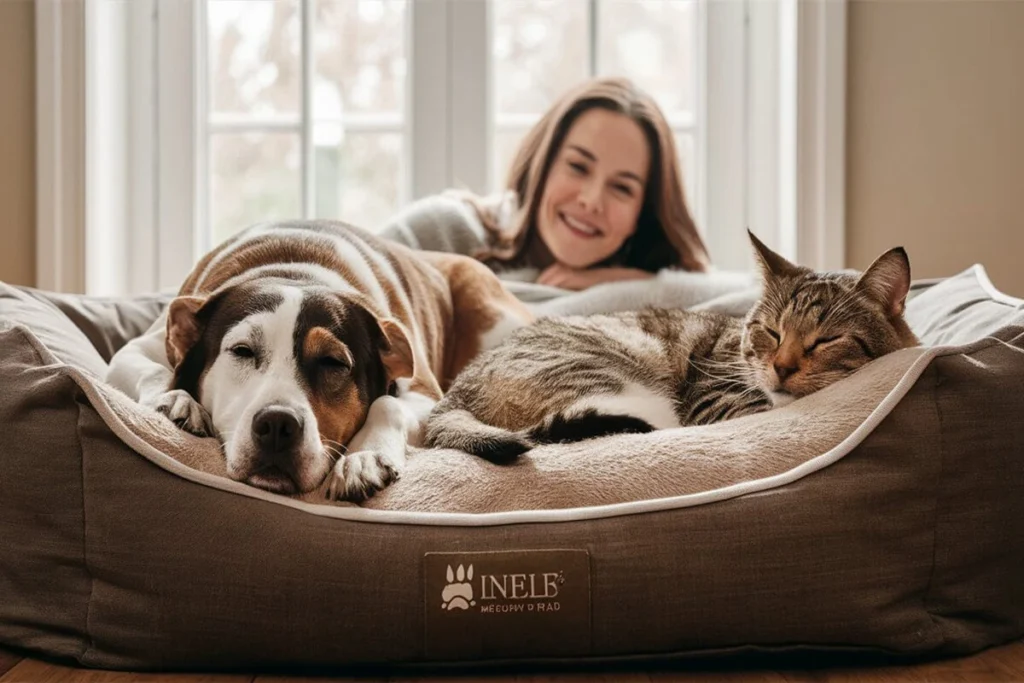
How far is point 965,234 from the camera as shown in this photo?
329cm

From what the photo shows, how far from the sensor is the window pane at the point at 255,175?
3.70 meters

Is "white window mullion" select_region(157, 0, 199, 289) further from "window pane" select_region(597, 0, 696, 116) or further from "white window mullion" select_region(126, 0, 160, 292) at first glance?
"window pane" select_region(597, 0, 696, 116)

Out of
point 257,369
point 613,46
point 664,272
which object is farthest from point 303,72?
point 257,369

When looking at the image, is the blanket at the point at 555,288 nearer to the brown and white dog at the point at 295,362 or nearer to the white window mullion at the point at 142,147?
the brown and white dog at the point at 295,362

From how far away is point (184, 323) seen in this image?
6.24ft

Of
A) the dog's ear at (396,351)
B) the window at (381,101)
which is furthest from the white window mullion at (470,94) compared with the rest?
the dog's ear at (396,351)

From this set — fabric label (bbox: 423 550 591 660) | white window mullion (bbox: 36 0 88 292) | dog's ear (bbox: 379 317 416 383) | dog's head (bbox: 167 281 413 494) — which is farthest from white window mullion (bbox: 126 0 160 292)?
fabric label (bbox: 423 550 591 660)

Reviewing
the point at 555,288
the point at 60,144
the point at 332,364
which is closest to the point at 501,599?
the point at 332,364

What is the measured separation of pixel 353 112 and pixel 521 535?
248 centimetres

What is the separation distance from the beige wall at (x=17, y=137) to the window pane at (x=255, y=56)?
0.64 metres

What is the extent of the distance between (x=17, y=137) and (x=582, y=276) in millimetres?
1797

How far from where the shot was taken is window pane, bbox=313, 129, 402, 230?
12.1ft

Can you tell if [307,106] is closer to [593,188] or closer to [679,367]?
[593,188]

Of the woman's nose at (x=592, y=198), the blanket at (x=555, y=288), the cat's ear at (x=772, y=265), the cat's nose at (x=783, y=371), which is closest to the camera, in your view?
the cat's nose at (x=783, y=371)
